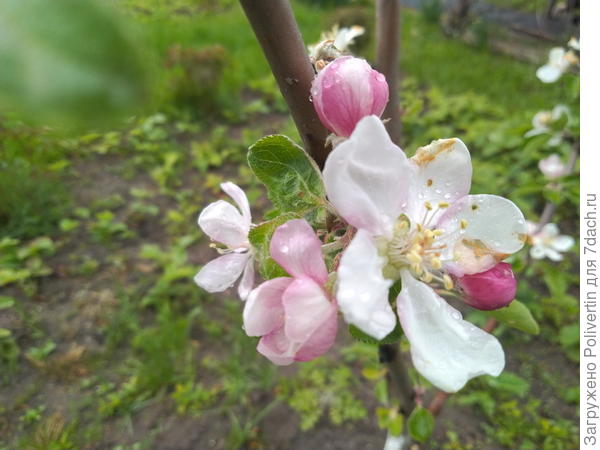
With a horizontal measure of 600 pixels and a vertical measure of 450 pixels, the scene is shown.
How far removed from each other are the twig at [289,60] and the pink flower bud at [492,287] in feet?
0.86

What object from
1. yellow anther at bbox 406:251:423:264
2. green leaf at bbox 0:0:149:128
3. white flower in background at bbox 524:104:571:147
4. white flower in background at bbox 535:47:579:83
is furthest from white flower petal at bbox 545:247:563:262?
green leaf at bbox 0:0:149:128

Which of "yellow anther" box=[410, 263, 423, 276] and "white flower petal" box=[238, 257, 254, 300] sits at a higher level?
"yellow anther" box=[410, 263, 423, 276]

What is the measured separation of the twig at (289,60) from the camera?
0.51 meters

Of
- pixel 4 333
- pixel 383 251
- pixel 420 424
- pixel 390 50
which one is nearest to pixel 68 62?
pixel 383 251

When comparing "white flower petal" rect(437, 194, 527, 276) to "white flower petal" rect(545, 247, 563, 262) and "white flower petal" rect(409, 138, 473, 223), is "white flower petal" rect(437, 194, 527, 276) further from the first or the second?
"white flower petal" rect(545, 247, 563, 262)

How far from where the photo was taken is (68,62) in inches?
4.9

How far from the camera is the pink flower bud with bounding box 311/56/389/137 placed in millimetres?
591

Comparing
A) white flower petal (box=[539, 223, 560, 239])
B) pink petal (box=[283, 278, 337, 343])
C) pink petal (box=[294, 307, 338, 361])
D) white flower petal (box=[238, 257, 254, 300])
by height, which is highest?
pink petal (box=[283, 278, 337, 343])

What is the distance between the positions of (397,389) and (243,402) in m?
0.99

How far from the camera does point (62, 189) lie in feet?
9.86

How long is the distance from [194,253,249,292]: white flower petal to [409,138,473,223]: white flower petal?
27cm

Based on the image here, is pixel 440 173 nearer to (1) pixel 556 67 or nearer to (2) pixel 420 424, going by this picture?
(2) pixel 420 424
